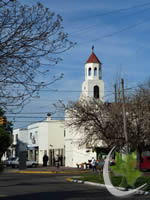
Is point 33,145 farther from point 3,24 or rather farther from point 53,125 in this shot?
point 3,24

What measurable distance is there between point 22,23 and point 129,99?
18653mm

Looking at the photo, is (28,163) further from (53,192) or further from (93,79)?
(53,192)

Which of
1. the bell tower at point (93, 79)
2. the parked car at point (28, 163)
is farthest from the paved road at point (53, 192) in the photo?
the bell tower at point (93, 79)

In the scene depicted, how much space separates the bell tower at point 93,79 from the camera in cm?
5688

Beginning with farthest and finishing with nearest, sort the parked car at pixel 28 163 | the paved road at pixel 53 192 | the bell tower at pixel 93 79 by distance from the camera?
1. the bell tower at pixel 93 79
2. the parked car at pixel 28 163
3. the paved road at pixel 53 192

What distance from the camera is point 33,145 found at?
220ft

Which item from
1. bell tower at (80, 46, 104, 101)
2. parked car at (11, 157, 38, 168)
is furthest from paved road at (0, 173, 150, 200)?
bell tower at (80, 46, 104, 101)

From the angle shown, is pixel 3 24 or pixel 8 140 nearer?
pixel 3 24

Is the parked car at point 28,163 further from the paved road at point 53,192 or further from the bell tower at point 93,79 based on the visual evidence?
the paved road at point 53,192

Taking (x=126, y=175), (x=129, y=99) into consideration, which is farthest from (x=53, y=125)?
(x=126, y=175)

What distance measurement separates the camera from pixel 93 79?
5728cm

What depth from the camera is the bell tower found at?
2239 inches

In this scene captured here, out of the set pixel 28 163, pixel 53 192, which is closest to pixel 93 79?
pixel 28 163

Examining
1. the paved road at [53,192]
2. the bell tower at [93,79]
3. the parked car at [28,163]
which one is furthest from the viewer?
the bell tower at [93,79]
